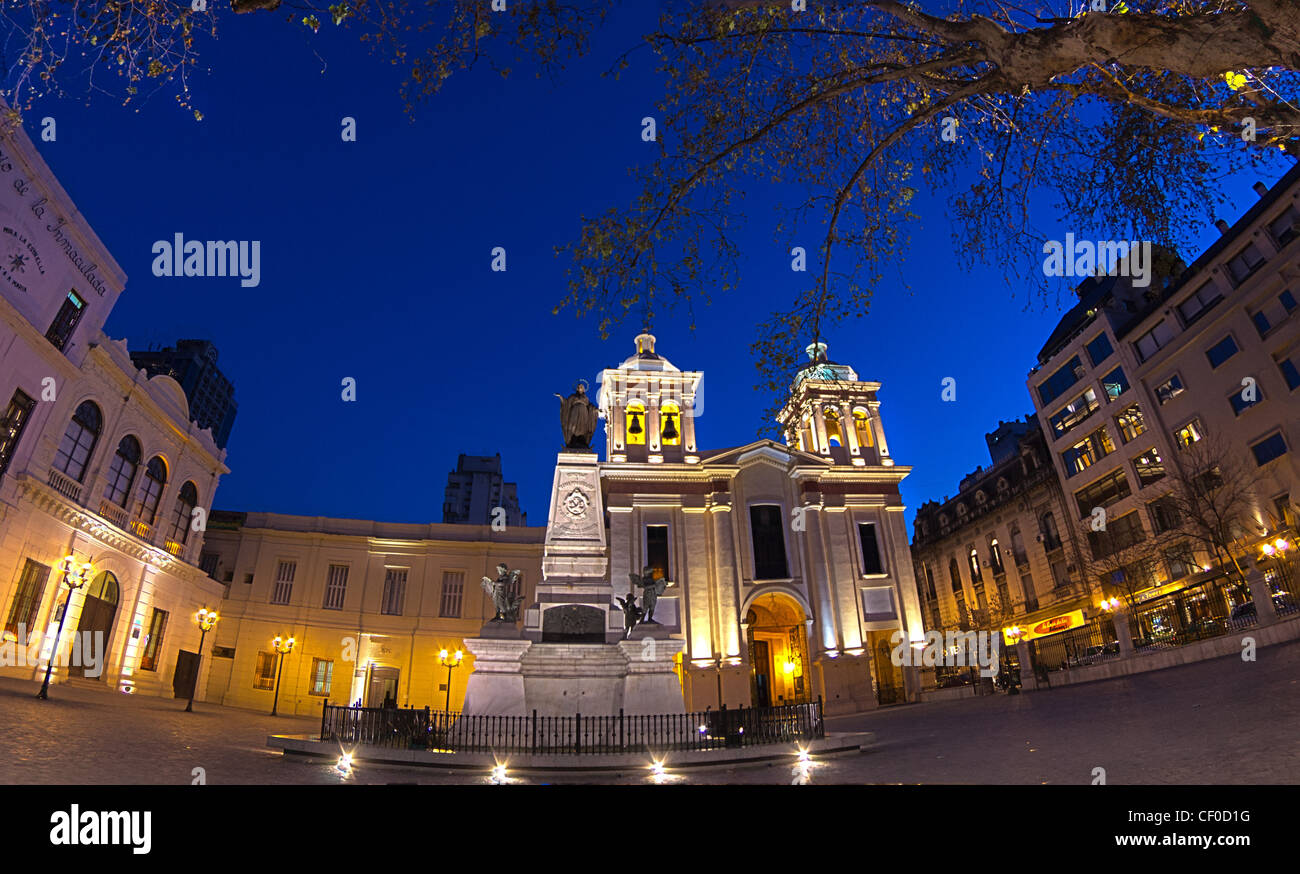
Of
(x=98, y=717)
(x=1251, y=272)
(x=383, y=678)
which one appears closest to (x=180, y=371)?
(x=383, y=678)

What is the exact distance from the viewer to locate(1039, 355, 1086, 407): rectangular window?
122 ft

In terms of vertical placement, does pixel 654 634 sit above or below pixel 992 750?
above

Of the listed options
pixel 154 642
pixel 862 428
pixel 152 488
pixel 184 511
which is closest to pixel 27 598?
pixel 154 642

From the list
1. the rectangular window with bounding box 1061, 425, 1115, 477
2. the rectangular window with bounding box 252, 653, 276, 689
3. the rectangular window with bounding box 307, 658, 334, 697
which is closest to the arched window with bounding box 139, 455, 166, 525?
the rectangular window with bounding box 252, 653, 276, 689

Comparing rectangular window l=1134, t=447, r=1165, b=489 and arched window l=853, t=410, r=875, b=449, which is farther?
arched window l=853, t=410, r=875, b=449

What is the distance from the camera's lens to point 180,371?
60.7m

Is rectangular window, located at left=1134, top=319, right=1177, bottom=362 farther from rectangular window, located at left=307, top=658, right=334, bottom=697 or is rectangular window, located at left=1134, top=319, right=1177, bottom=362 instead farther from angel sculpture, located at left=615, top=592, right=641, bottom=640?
rectangular window, located at left=307, top=658, right=334, bottom=697

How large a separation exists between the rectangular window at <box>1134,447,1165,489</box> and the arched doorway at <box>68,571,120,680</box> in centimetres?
4305

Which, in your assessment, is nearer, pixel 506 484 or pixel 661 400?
pixel 661 400

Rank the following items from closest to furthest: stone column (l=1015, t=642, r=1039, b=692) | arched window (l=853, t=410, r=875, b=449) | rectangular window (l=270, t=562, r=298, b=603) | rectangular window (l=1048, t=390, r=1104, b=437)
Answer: stone column (l=1015, t=642, r=1039, b=692), rectangular window (l=270, t=562, r=298, b=603), rectangular window (l=1048, t=390, r=1104, b=437), arched window (l=853, t=410, r=875, b=449)

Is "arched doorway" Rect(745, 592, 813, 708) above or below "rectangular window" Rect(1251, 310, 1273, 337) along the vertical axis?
below

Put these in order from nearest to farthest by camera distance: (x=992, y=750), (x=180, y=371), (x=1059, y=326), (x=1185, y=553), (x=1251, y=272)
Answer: (x=992, y=750) < (x=1251, y=272) < (x=1185, y=553) < (x=1059, y=326) < (x=180, y=371)

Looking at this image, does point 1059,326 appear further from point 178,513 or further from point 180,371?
point 180,371

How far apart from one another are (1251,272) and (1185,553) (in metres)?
12.0
